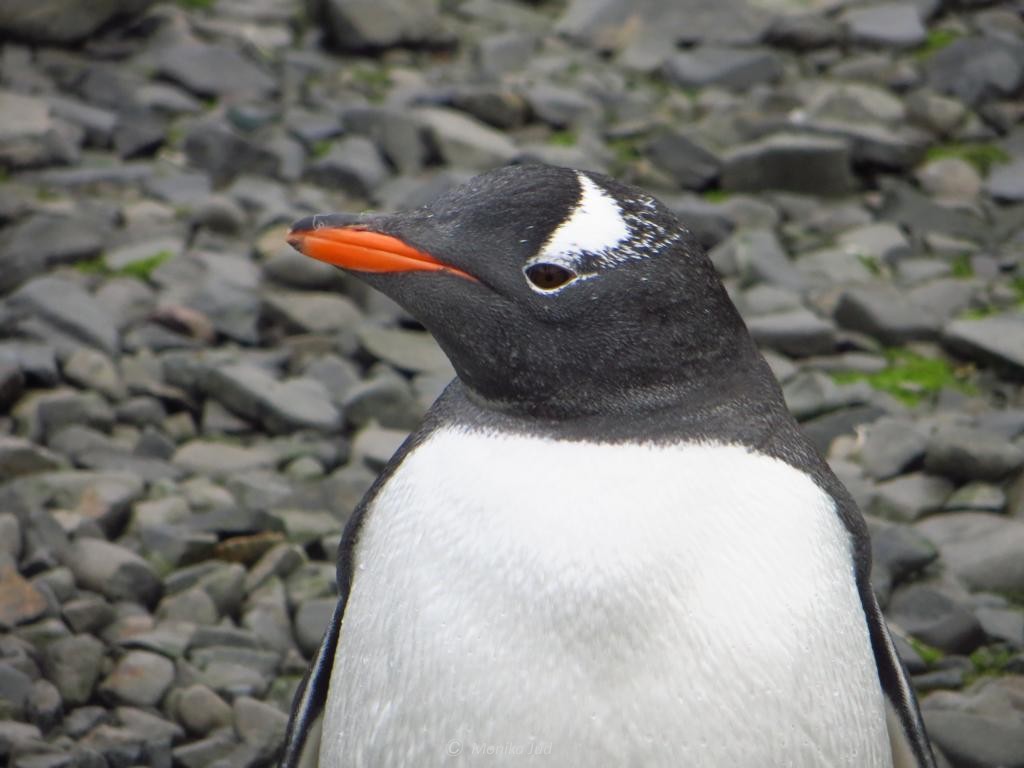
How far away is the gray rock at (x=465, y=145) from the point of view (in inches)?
225

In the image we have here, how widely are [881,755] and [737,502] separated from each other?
0.53 metres

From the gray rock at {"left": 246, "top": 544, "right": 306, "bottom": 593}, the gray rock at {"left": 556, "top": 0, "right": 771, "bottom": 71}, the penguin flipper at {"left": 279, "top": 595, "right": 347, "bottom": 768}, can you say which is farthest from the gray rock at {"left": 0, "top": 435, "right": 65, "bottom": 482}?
the gray rock at {"left": 556, "top": 0, "right": 771, "bottom": 71}

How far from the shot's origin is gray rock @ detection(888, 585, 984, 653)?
10.8 feet

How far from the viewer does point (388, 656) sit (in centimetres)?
223

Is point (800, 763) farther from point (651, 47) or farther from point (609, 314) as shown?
point (651, 47)

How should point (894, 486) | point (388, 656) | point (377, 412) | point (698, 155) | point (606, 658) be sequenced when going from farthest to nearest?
point (698, 155), point (377, 412), point (894, 486), point (388, 656), point (606, 658)

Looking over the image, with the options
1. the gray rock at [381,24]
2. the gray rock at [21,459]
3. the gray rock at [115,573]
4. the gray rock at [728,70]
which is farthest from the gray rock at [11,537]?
the gray rock at [728,70]

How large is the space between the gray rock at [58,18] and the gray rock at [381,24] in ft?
2.80

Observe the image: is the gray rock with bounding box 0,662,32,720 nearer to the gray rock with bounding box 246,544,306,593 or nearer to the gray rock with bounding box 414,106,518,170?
the gray rock with bounding box 246,544,306,593

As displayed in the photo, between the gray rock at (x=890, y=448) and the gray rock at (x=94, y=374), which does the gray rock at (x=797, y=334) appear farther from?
the gray rock at (x=94, y=374)

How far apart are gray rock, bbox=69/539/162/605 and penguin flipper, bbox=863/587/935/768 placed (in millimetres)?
1665

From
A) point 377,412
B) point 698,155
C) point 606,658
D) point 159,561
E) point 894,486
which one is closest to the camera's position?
point 606,658

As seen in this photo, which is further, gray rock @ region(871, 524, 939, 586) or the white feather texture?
gray rock @ region(871, 524, 939, 586)

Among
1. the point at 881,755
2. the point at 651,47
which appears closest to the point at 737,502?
the point at 881,755
